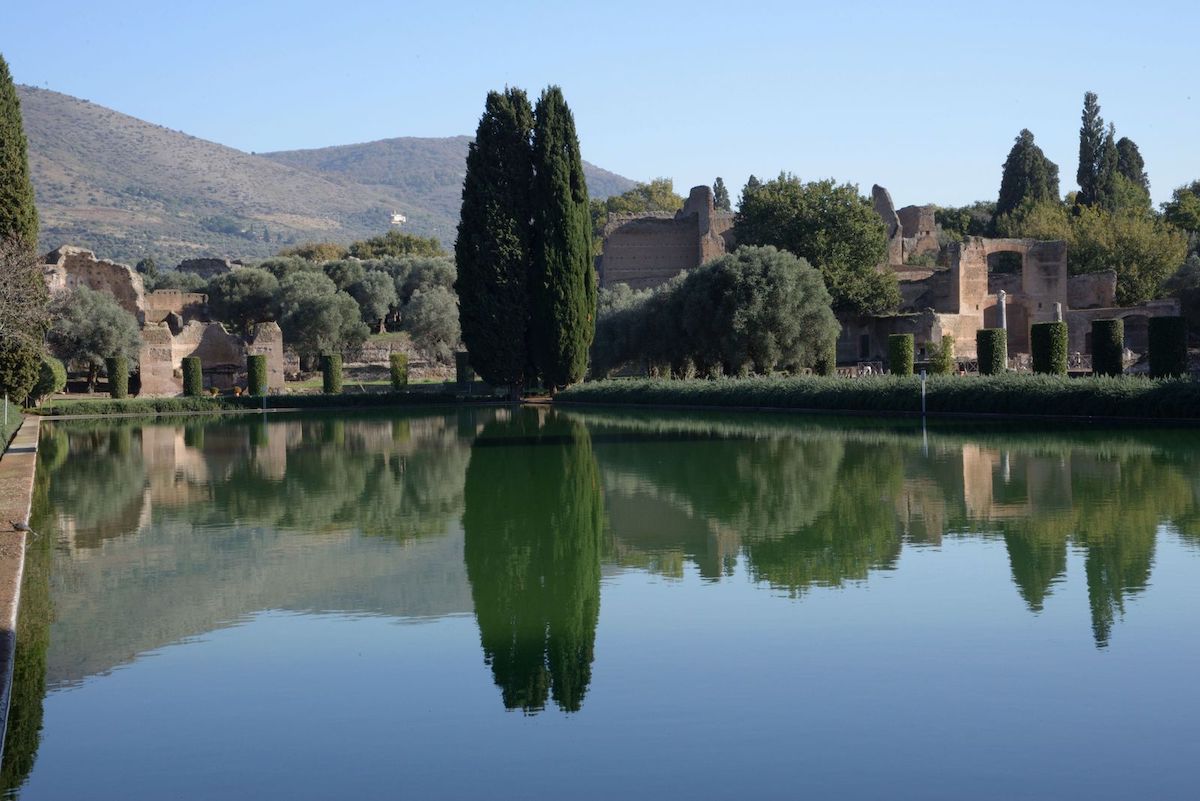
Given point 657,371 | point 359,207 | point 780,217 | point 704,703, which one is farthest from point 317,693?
point 359,207

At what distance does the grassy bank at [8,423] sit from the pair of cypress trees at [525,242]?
1180cm

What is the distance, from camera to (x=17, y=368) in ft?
76.6

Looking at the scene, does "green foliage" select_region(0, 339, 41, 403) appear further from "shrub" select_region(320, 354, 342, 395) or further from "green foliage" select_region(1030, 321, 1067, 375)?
"green foliage" select_region(1030, 321, 1067, 375)

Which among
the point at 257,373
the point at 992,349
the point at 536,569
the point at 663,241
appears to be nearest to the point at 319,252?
the point at 663,241

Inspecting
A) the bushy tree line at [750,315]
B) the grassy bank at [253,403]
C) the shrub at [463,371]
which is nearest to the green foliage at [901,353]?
the bushy tree line at [750,315]

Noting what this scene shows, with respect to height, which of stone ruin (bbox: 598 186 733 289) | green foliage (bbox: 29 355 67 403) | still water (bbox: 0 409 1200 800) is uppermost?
stone ruin (bbox: 598 186 733 289)

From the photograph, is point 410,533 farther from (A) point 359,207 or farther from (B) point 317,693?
(A) point 359,207

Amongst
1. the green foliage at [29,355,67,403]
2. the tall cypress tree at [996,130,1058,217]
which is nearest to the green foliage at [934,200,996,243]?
the tall cypress tree at [996,130,1058,217]

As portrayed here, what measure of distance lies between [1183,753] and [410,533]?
758 centimetres

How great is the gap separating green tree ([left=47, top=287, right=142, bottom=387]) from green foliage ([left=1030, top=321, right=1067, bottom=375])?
2866 cm

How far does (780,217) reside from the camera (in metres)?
46.1

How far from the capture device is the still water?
16.6 feet

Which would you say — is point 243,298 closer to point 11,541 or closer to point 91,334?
point 91,334

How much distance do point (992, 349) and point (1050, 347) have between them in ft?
6.89
